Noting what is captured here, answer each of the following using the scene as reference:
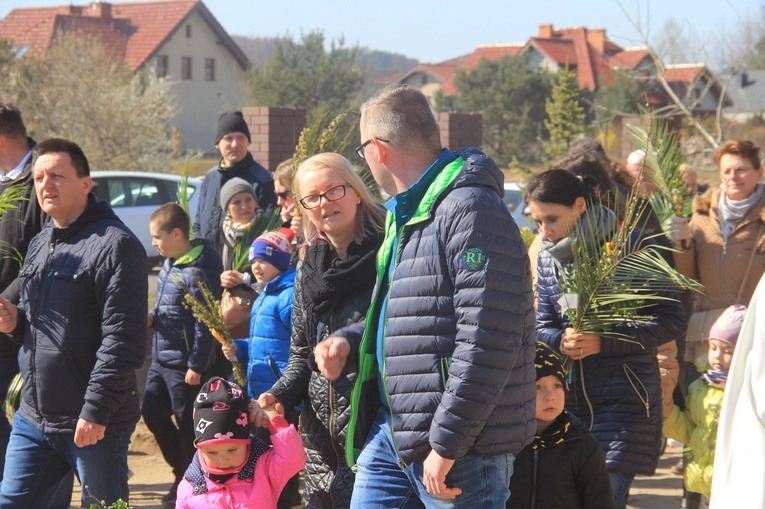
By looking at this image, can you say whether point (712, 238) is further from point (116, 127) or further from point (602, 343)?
point (116, 127)

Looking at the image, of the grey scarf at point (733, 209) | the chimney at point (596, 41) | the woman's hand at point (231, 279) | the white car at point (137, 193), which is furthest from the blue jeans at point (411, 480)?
the chimney at point (596, 41)

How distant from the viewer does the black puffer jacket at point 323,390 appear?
13.3 ft

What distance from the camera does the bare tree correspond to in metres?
24.9

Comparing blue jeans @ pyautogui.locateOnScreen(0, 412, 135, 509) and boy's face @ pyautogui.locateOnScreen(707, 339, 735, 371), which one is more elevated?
boy's face @ pyautogui.locateOnScreen(707, 339, 735, 371)

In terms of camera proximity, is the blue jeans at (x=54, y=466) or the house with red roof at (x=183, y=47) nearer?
the blue jeans at (x=54, y=466)

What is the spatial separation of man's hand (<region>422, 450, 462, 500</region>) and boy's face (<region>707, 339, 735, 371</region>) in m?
2.38

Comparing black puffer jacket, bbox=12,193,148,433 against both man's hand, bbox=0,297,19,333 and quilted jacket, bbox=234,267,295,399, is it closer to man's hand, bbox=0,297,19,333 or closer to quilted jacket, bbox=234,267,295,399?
man's hand, bbox=0,297,19,333

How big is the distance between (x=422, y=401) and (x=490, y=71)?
44.8m

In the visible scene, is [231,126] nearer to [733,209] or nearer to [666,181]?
[666,181]

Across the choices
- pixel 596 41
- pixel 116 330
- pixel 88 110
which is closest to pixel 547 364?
pixel 116 330

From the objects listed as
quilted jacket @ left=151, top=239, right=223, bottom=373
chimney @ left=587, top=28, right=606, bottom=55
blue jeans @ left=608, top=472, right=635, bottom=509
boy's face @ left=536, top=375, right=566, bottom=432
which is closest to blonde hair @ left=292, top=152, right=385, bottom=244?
boy's face @ left=536, top=375, right=566, bottom=432

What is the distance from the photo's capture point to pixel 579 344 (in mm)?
4492

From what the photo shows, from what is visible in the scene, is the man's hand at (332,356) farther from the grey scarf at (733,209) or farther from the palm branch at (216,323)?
the grey scarf at (733,209)

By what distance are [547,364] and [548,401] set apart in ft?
0.52
